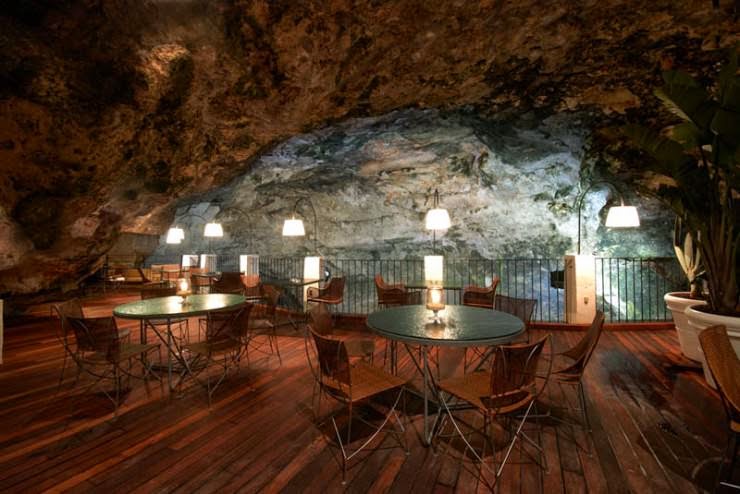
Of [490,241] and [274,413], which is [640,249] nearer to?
[490,241]

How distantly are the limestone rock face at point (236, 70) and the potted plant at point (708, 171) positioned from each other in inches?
73.2

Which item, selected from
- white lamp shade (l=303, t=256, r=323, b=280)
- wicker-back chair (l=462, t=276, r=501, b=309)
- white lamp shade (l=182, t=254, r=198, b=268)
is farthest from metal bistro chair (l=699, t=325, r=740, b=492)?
white lamp shade (l=182, t=254, r=198, b=268)

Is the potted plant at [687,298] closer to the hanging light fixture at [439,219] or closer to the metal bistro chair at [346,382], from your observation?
the hanging light fixture at [439,219]

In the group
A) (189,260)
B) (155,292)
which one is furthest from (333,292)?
(189,260)

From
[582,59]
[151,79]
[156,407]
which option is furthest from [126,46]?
[582,59]

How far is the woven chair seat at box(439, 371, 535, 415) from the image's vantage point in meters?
2.02

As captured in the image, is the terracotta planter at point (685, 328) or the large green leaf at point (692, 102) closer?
the large green leaf at point (692, 102)

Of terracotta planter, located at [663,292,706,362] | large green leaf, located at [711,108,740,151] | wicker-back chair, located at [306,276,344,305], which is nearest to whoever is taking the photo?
large green leaf, located at [711,108,740,151]

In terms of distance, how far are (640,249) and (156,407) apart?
1058 cm

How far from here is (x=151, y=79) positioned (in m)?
4.45

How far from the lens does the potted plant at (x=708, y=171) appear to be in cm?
290

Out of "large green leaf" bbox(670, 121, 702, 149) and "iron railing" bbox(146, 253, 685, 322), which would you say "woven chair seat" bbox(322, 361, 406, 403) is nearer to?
"large green leaf" bbox(670, 121, 702, 149)

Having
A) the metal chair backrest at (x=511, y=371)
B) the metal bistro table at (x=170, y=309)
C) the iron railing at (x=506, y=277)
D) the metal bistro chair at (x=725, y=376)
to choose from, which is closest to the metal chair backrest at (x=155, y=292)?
the metal bistro table at (x=170, y=309)

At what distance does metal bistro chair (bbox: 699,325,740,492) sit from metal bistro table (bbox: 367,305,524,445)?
984 millimetres
